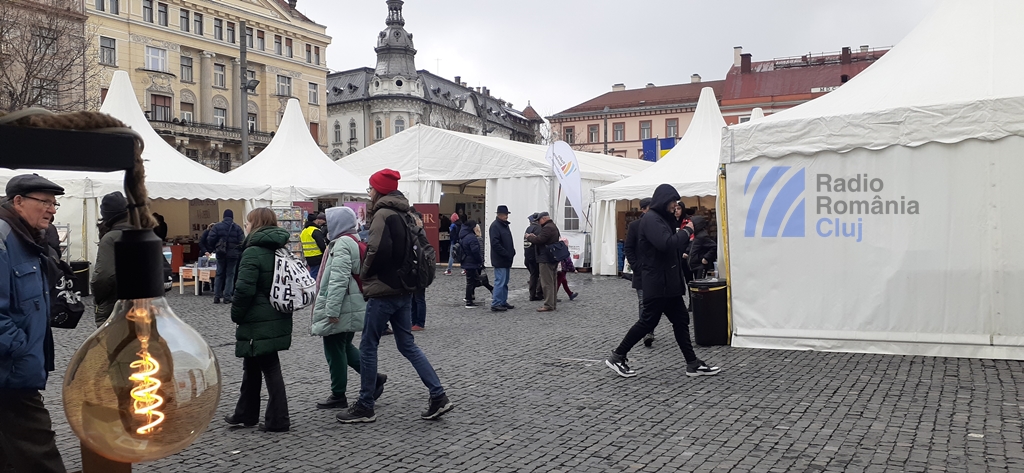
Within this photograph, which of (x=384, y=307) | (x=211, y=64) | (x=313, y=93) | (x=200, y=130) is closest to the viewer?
(x=384, y=307)

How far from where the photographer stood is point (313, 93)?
57750 mm

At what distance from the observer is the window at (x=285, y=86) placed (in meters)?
54.5

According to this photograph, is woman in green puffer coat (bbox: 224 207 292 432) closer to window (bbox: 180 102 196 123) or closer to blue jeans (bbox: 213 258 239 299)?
blue jeans (bbox: 213 258 239 299)

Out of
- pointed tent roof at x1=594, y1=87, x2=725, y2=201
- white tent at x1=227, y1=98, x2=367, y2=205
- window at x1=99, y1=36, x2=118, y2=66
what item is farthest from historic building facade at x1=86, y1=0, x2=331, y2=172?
pointed tent roof at x1=594, y1=87, x2=725, y2=201

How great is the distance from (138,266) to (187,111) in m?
51.9

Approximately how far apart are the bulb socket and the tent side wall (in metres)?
7.62

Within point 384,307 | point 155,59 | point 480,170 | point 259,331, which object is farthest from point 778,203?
point 155,59

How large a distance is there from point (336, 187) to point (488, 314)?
9.44m

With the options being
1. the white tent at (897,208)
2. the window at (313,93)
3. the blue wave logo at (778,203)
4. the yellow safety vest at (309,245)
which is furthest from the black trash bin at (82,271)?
the window at (313,93)

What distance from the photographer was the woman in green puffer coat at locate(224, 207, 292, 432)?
5.05 m

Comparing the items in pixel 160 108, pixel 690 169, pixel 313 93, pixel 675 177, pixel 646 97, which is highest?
pixel 646 97

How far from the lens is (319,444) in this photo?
15.9 ft

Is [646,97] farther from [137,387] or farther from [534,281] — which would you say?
[137,387]

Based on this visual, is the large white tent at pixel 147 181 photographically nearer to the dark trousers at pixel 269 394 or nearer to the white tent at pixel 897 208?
the dark trousers at pixel 269 394
